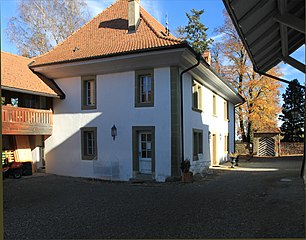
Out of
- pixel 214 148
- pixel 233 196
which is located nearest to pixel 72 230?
pixel 233 196

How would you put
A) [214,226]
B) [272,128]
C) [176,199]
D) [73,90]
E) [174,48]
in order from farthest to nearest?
[272,128]
[73,90]
[174,48]
[176,199]
[214,226]

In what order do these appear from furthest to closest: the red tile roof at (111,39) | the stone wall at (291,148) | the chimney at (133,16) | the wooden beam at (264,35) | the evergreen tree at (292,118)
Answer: the evergreen tree at (292,118), the stone wall at (291,148), the chimney at (133,16), the red tile roof at (111,39), the wooden beam at (264,35)

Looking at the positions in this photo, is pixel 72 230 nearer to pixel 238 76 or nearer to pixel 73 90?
pixel 73 90

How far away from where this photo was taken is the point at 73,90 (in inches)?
603

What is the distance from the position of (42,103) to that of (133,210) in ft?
33.4

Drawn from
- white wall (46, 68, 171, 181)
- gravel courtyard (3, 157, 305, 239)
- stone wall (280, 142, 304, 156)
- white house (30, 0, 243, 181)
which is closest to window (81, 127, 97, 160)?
white house (30, 0, 243, 181)

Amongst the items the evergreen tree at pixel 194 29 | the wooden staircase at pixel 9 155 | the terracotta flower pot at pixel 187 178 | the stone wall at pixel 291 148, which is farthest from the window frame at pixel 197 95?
the evergreen tree at pixel 194 29

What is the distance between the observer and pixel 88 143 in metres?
15.0

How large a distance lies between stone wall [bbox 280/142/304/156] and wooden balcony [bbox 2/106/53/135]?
79.4 feet

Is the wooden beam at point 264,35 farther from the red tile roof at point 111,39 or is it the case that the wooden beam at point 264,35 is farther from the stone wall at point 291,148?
the stone wall at point 291,148

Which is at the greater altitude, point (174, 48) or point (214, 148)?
point (174, 48)

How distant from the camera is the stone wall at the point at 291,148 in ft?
103

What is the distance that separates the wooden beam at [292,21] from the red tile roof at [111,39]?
570cm

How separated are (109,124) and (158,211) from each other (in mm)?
7479
